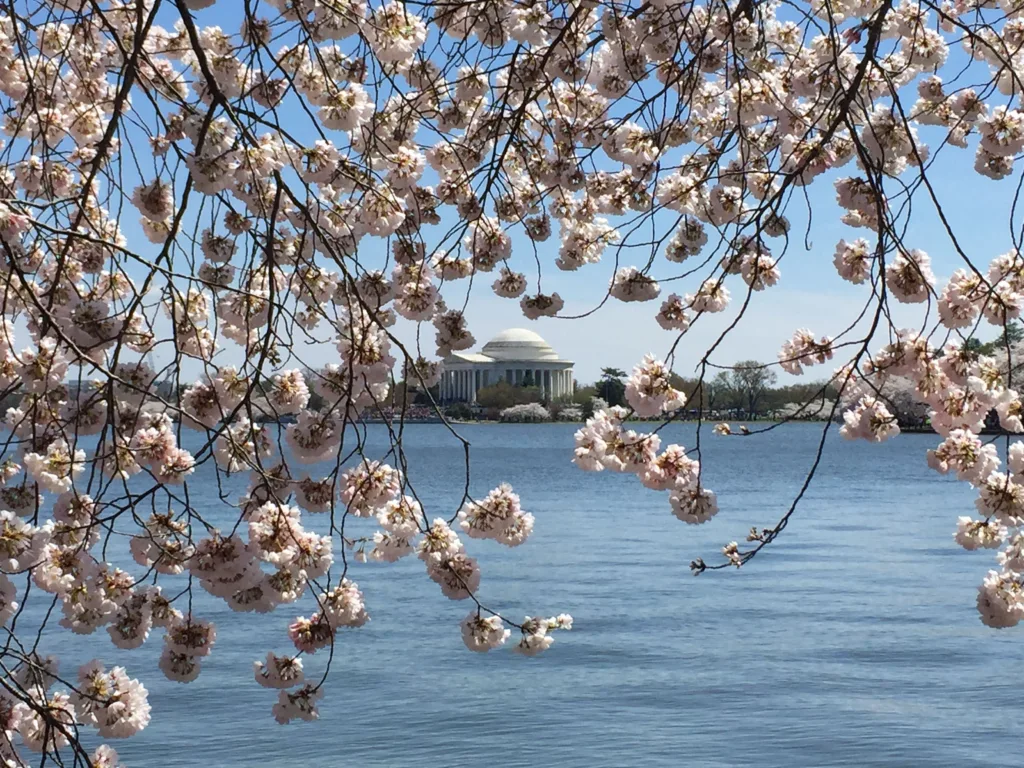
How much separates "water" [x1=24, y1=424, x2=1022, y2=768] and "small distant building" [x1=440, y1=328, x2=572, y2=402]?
62.2 metres

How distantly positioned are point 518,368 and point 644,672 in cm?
7084

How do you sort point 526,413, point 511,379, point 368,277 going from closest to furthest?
point 368,277
point 526,413
point 511,379

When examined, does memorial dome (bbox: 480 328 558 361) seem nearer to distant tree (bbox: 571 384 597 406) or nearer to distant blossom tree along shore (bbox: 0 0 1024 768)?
distant tree (bbox: 571 384 597 406)

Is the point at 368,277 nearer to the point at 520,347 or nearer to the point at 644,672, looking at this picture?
the point at 644,672

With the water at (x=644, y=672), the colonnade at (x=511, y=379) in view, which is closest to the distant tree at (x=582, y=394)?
the colonnade at (x=511, y=379)

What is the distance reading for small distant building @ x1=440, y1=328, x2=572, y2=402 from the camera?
77625mm

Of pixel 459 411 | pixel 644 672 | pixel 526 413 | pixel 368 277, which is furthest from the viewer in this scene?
pixel 526 413

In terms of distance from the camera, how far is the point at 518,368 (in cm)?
7906

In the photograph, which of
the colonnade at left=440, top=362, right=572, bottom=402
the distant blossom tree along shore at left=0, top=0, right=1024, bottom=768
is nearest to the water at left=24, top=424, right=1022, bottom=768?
the distant blossom tree along shore at left=0, top=0, right=1024, bottom=768

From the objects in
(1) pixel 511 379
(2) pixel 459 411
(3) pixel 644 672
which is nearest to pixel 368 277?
(3) pixel 644 672

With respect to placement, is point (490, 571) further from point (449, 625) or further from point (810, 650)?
point (810, 650)

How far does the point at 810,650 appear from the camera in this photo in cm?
896

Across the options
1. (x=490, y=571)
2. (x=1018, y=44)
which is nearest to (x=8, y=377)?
(x=1018, y=44)

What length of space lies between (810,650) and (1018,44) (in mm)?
6352
